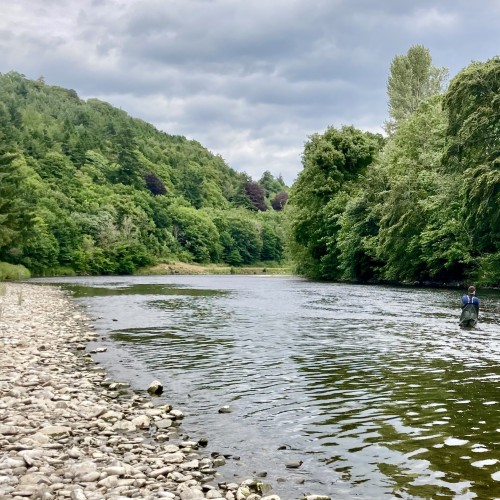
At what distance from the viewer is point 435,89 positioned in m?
100

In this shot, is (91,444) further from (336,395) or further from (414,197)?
(414,197)

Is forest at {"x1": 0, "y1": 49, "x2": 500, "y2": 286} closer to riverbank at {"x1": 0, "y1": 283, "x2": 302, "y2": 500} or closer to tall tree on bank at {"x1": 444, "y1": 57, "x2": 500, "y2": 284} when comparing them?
tall tree on bank at {"x1": 444, "y1": 57, "x2": 500, "y2": 284}

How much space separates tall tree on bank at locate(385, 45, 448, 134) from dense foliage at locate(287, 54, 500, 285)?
25265 mm

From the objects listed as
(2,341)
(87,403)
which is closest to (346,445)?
(87,403)

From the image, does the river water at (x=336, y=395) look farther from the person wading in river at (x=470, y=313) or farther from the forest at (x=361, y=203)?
the forest at (x=361, y=203)

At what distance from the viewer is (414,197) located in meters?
53.3

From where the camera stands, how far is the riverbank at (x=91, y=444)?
6.68m

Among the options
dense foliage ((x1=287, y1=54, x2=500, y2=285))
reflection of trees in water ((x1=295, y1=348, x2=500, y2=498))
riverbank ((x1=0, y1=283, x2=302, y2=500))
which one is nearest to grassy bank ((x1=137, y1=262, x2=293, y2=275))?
dense foliage ((x1=287, y1=54, x2=500, y2=285))

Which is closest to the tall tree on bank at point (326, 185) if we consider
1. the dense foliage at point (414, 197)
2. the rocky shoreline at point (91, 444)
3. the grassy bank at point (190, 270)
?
the dense foliage at point (414, 197)

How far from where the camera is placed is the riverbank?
263 inches

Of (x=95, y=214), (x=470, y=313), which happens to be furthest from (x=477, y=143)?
(x=95, y=214)

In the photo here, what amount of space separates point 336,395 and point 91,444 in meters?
5.45

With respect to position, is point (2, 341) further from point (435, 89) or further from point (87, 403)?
point (435, 89)

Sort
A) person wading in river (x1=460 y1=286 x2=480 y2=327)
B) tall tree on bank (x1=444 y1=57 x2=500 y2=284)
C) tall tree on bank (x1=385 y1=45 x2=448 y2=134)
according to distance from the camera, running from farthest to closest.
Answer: tall tree on bank (x1=385 y1=45 x2=448 y2=134) → tall tree on bank (x1=444 y1=57 x2=500 y2=284) → person wading in river (x1=460 y1=286 x2=480 y2=327)
